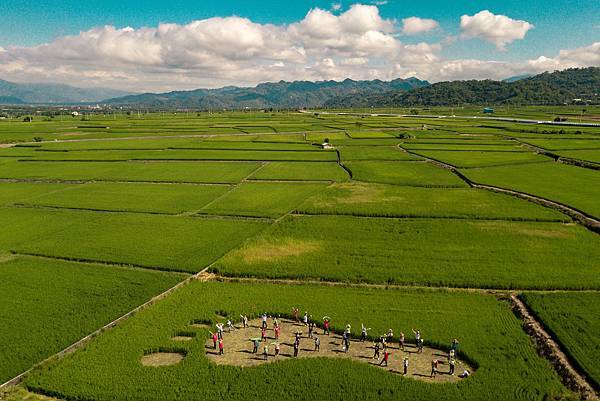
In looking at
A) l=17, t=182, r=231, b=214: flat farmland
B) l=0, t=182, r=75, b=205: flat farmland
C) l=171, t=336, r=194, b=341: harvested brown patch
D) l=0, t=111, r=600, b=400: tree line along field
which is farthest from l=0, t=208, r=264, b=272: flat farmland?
l=171, t=336, r=194, b=341: harvested brown patch

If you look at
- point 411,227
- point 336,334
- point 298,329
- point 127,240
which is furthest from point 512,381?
point 127,240

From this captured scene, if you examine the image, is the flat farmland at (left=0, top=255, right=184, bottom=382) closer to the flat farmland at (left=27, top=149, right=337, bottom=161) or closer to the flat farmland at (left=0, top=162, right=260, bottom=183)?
the flat farmland at (left=0, top=162, right=260, bottom=183)

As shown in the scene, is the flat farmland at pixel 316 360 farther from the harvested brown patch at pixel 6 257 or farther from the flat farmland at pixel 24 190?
Result: the flat farmland at pixel 24 190

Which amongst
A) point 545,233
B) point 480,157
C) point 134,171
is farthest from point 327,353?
point 480,157

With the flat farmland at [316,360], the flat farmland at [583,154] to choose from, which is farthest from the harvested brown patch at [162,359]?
the flat farmland at [583,154]

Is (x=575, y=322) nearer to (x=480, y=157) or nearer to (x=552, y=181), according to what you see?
(x=552, y=181)
